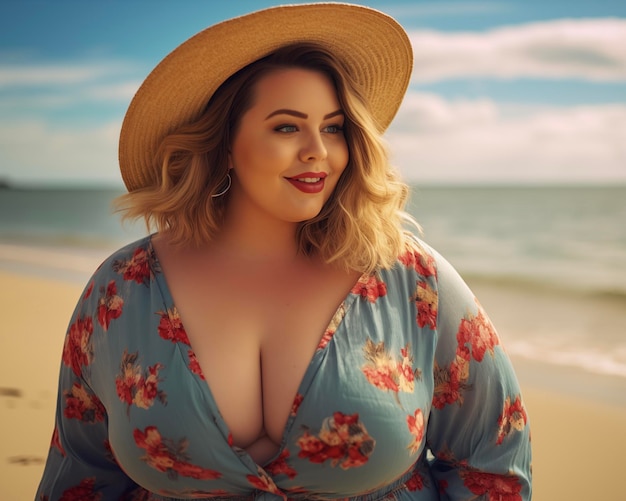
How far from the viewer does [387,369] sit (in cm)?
162

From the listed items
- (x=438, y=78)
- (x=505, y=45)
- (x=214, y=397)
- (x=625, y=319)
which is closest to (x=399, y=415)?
(x=214, y=397)

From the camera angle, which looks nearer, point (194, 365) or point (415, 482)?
point (194, 365)

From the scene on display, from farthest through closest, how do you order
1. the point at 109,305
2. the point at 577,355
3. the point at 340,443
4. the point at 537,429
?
the point at 577,355, the point at 537,429, the point at 109,305, the point at 340,443

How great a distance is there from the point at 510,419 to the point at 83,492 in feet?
3.52

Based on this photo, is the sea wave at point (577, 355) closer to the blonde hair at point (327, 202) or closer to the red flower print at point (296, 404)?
the blonde hair at point (327, 202)

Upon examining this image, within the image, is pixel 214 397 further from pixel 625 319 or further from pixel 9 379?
pixel 625 319

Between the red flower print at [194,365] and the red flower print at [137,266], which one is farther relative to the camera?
the red flower print at [137,266]

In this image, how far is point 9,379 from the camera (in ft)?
15.1

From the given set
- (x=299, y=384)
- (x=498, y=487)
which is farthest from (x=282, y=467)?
(x=498, y=487)

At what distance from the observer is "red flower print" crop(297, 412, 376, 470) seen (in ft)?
5.17

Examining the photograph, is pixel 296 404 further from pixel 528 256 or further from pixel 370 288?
pixel 528 256

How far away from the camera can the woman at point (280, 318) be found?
1.61m

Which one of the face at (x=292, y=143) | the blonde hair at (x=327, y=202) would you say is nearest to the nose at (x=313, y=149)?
the face at (x=292, y=143)

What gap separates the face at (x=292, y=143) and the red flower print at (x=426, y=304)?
0.95 feet
